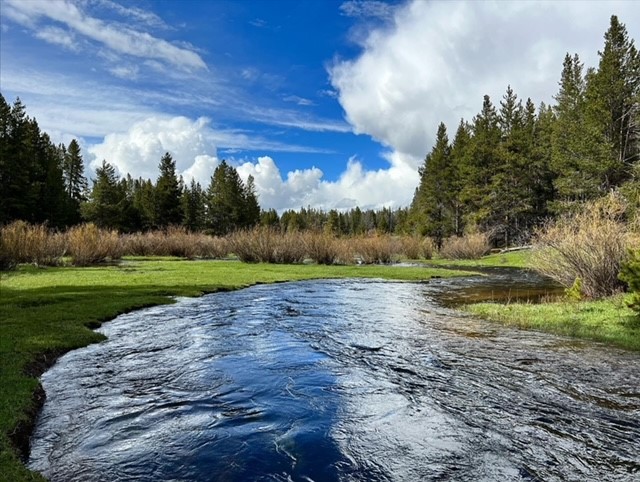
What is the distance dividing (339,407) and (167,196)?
213 ft

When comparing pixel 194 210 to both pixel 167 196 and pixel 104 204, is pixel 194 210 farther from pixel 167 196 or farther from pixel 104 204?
pixel 104 204

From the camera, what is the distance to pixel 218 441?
5039mm

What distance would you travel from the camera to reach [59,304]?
12.5 metres

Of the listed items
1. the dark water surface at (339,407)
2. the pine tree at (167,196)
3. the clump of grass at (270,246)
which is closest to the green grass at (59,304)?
the dark water surface at (339,407)

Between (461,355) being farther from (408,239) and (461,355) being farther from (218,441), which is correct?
(408,239)

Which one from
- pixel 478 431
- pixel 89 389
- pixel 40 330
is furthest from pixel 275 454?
pixel 40 330

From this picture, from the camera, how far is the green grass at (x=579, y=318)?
31.9 feet

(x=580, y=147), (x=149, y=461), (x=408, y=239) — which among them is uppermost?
(x=580, y=147)

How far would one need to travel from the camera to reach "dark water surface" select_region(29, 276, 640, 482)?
14.7 feet

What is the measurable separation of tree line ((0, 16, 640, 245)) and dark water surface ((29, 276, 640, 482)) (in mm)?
25493

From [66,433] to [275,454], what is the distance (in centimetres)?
253

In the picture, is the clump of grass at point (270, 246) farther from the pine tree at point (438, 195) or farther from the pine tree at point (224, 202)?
the pine tree at point (224, 202)

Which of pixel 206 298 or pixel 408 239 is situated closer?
pixel 206 298

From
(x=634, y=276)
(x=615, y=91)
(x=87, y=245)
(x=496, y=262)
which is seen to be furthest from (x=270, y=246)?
(x=615, y=91)
